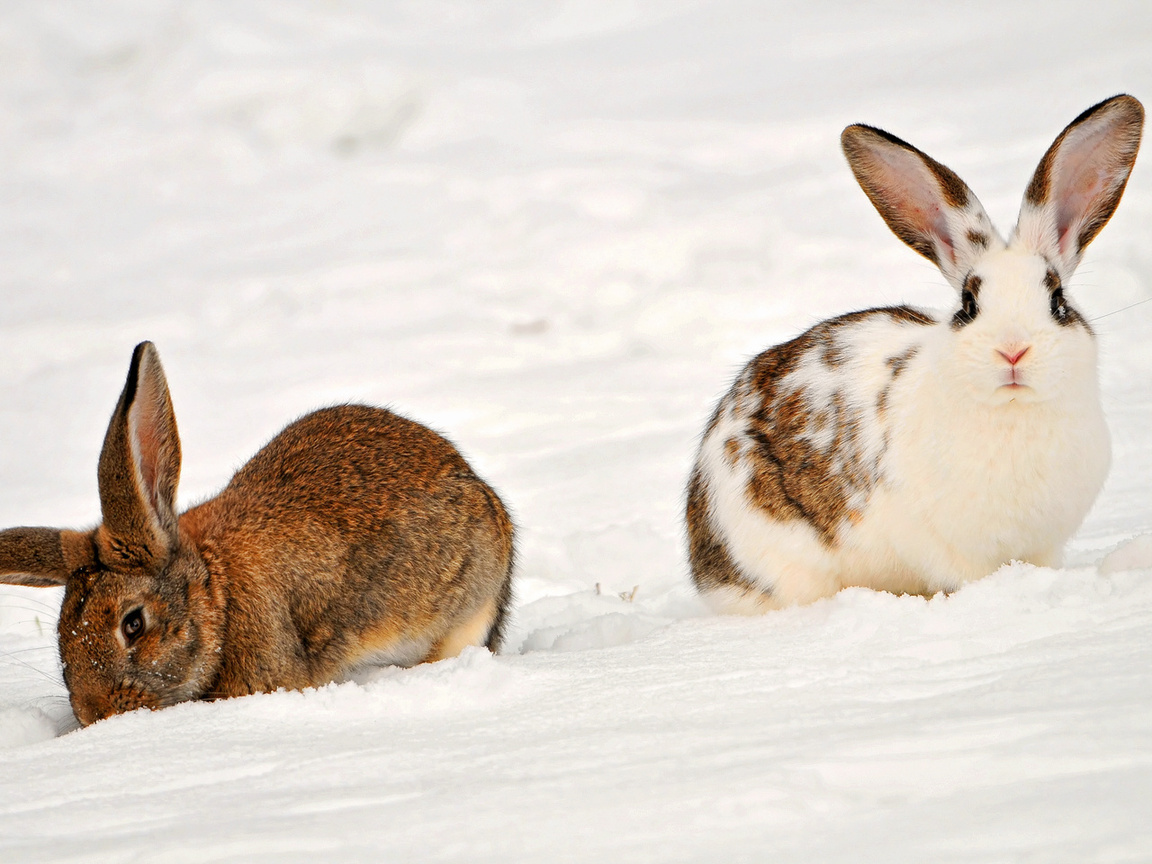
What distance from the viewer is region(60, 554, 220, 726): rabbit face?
338cm

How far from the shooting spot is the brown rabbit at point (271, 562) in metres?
3.42

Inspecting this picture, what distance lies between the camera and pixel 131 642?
3438 mm

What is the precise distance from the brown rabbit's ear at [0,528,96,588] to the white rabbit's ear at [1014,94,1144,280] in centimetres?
293

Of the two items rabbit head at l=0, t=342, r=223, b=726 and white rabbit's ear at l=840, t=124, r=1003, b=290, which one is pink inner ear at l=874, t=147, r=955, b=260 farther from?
rabbit head at l=0, t=342, r=223, b=726

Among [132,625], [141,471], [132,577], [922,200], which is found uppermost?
[922,200]

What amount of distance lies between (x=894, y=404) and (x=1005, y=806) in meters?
2.17

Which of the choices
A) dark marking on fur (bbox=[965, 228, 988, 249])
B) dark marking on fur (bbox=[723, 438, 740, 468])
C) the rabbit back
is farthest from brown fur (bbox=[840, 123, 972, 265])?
the rabbit back

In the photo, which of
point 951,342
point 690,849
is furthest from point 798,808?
point 951,342

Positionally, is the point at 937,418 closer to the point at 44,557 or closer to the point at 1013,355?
the point at 1013,355

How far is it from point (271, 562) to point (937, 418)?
6.81 feet

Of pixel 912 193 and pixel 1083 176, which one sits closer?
pixel 1083 176

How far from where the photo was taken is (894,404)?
12.8 ft

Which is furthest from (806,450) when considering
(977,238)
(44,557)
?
(44,557)

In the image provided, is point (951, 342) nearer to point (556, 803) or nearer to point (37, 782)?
point (556, 803)
